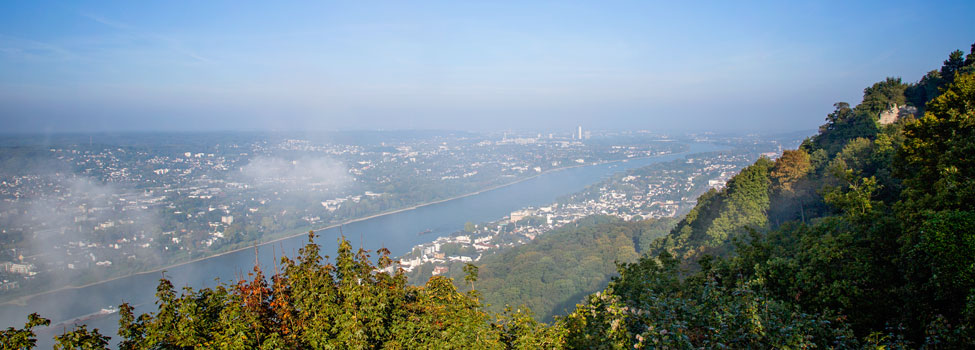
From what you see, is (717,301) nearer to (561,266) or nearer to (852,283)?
(852,283)

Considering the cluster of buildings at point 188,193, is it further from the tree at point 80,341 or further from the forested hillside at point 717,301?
the forested hillside at point 717,301

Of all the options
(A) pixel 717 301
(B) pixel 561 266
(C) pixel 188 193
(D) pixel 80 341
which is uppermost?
(D) pixel 80 341

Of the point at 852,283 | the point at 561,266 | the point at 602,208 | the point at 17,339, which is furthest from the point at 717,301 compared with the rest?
the point at 602,208

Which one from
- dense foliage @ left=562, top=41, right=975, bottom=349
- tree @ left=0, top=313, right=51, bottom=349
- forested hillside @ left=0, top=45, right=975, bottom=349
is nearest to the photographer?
tree @ left=0, top=313, right=51, bottom=349

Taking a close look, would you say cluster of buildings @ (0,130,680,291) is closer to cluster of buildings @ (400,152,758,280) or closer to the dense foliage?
cluster of buildings @ (400,152,758,280)

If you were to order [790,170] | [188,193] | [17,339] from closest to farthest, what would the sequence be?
[17,339] < [790,170] < [188,193]

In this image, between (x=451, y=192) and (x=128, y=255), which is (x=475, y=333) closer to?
(x=128, y=255)

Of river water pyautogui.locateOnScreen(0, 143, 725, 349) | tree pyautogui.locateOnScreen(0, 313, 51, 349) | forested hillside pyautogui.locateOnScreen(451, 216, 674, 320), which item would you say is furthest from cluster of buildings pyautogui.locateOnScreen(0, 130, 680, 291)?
tree pyautogui.locateOnScreen(0, 313, 51, 349)

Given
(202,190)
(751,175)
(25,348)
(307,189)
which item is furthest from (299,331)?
(307,189)

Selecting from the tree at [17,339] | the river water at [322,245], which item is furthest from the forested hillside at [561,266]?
the tree at [17,339]
